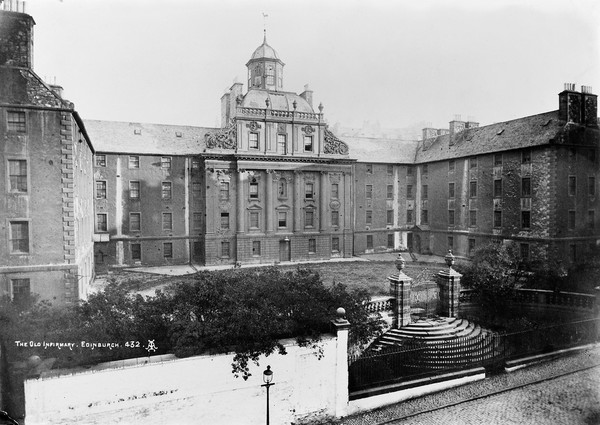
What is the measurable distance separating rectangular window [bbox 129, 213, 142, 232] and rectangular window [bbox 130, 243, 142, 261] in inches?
56.3

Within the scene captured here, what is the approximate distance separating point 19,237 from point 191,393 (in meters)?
12.2

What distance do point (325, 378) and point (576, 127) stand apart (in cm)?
3006

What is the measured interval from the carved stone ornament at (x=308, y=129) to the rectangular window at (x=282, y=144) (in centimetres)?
216

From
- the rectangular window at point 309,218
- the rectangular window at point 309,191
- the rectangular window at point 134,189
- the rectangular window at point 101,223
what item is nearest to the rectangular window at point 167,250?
the rectangular window at point 134,189

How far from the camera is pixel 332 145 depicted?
42.7 meters

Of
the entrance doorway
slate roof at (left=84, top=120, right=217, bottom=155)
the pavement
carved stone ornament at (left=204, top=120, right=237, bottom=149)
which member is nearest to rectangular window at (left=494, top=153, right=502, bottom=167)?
the entrance doorway

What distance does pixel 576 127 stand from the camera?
31.9 meters

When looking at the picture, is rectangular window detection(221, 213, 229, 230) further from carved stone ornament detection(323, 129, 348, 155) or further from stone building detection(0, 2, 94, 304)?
stone building detection(0, 2, 94, 304)

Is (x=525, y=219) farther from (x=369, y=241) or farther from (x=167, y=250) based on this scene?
(x=167, y=250)

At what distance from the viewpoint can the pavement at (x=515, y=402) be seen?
45.2ft

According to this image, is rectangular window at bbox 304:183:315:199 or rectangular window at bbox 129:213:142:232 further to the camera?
rectangular window at bbox 304:183:315:199

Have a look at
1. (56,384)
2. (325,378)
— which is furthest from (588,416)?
(56,384)

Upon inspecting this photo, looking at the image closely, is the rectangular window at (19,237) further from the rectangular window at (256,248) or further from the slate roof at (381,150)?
the slate roof at (381,150)

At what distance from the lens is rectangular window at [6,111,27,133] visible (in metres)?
18.1
